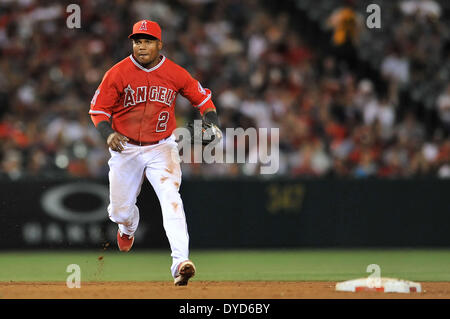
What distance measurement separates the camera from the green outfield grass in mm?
11258

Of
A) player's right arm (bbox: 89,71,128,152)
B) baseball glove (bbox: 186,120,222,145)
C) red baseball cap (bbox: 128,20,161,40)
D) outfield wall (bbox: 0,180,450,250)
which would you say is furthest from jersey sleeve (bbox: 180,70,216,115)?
outfield wall (bbox: 0,180,450,250)

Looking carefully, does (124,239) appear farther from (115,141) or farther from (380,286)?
(380,286)

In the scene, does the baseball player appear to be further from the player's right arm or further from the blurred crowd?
the blurred crowd

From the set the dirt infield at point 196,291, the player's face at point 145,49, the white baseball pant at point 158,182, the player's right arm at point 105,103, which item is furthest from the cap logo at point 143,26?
the dirt infield at point 196,291

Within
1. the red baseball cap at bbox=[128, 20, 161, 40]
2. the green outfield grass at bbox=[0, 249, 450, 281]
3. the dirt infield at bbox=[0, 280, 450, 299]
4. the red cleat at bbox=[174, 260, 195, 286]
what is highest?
the red baseball cap at bbox=[128, 20, 161, 40]

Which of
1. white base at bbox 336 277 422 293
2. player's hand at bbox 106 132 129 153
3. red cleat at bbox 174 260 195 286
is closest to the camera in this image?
white base at bbox 336 277 422 293

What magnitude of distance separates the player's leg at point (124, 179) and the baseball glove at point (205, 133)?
0.66 meters

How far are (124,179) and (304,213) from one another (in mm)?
6451

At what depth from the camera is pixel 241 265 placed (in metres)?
13.0

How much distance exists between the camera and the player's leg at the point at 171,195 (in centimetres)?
894

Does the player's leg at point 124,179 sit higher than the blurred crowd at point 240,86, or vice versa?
the blurred crowd at point 240,86

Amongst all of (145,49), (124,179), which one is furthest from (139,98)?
(124,179)

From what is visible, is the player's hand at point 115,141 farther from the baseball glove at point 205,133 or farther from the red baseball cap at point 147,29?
the red baseball cap at point 147,29
